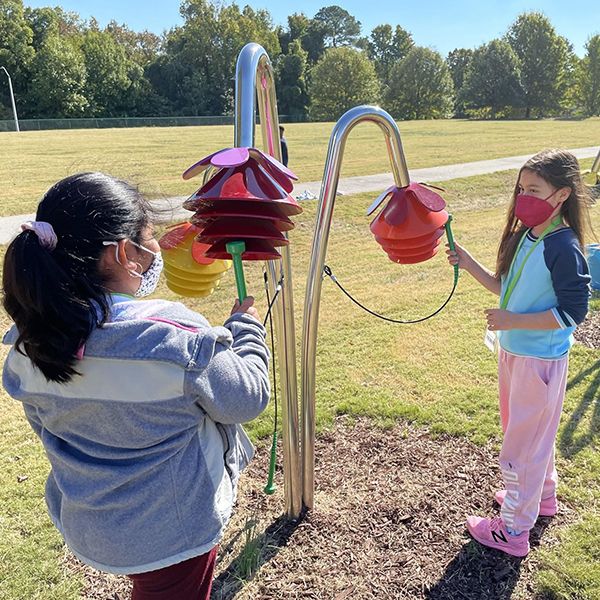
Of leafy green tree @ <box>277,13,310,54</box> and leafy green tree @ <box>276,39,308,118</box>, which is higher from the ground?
leafy green tree @ <box>277,13,310,54</box>

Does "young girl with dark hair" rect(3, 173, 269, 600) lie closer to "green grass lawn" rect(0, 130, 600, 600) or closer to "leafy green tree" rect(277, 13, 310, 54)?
"green grass lawn" rect(0, 130, 600, 600)

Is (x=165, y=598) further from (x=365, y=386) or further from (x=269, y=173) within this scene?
(x=365, y=386)

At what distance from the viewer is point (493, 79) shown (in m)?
55.9

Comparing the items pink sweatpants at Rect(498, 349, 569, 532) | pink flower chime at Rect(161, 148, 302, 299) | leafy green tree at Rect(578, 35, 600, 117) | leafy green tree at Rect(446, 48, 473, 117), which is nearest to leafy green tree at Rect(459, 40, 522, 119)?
leafy green tree at Rect(578, 35, 600, 117)

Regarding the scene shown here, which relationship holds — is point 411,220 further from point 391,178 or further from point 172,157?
point 172,157

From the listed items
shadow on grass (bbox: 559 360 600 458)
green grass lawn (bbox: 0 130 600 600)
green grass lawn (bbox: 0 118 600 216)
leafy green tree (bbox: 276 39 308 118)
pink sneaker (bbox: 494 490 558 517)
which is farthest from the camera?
leafy green tree (bbox: 276 39 308 118)

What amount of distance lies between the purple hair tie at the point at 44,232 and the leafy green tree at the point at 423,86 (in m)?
58.3

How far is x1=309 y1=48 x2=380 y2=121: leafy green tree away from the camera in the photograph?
5456 cm

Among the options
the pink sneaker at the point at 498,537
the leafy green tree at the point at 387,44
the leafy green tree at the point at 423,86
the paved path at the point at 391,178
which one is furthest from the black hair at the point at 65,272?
the leafy green tree at the point at 387,44

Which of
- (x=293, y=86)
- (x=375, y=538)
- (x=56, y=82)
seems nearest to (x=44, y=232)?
(x=375, y=538)

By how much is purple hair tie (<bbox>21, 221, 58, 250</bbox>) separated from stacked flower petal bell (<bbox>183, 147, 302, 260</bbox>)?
0.38 meters

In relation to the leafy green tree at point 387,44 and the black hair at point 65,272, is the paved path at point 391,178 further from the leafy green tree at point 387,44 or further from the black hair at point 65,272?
the leafy green tree at point 387,44

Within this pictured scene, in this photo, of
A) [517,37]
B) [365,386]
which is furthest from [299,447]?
[517,37]

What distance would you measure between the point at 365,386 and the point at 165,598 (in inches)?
100
